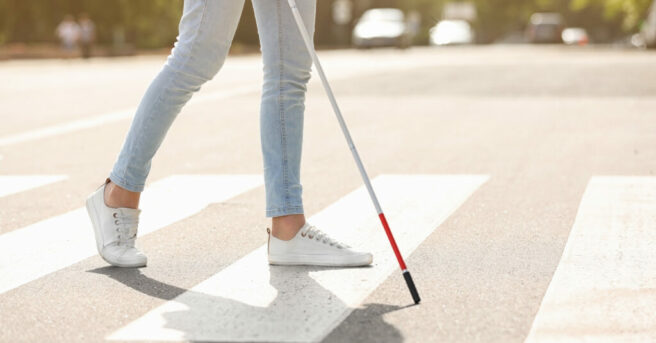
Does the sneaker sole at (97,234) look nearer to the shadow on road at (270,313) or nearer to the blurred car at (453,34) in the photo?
the shadow on road at (270,313)

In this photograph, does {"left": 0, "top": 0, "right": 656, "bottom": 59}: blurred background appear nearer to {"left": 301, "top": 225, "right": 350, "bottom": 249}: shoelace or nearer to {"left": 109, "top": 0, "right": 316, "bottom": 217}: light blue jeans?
{"left": 109, "top": 0, "right": 316, "bottom": 217}: light blue jeans

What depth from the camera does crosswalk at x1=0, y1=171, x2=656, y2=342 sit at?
3557 millimetres

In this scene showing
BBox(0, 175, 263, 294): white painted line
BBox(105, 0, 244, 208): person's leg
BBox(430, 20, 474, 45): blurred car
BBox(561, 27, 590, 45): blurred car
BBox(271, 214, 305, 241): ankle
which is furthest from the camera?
BBox(561, 27, 590, 45): blurred car

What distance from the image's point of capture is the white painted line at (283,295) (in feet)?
11.5

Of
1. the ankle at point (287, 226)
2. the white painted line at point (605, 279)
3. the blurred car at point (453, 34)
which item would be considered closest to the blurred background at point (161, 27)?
the blurred car at point (453, 34)

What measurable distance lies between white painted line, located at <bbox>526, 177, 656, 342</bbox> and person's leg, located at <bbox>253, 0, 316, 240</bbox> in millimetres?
992

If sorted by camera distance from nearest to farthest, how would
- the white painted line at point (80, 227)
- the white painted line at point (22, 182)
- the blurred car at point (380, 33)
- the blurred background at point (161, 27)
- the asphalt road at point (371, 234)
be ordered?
the asphalt road at point (371, 234), the white painted line at point (80, 227), the white painted line at point (22, 182), the blurred background at point (161, 27), the blurred car at point (380, 33)

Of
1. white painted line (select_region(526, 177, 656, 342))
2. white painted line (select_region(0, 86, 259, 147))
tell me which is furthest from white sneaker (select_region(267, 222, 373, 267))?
white painted line (select_region(0, 86, 259, 147))

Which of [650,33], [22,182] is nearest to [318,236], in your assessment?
[22,182]

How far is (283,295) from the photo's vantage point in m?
3.98

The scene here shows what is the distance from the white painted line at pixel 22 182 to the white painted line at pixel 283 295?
1.99 metres

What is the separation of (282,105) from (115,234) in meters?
0.77

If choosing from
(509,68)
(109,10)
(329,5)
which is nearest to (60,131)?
(509,68)

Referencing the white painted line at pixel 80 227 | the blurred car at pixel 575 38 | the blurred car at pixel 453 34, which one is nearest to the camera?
Answer: the white painted line at pixel 80 227
